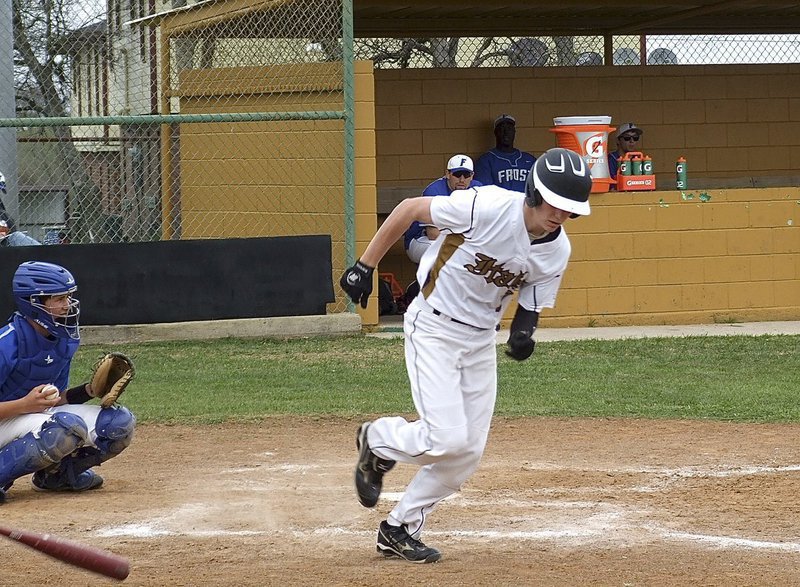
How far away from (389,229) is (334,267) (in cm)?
739

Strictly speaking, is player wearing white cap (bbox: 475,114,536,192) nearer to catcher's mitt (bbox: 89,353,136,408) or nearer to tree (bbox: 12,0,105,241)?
tree (bbox: 12,0,105,241)

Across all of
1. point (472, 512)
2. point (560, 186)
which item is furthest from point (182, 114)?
point (560, 186)

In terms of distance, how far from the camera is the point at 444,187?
1134 cm

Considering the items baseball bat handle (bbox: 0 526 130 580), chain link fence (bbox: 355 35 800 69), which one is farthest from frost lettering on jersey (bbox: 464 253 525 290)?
chain link fence (bbox: 355 35 800 69)

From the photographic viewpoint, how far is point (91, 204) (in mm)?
13234

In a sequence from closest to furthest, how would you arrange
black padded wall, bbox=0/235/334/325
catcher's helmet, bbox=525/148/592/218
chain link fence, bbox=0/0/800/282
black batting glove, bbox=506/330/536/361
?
catcher's helmet, bbox=525/148/592/218 → black batting glove, bbox=506/330/536/361 → black padded wall, bbox=0/235/334/325 → chain link fence, bbox=0/0/800/282

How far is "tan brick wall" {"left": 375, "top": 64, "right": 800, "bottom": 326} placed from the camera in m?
12.6

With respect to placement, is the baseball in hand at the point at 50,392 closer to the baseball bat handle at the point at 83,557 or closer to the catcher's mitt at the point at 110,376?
the catcher's mitt at the point at 110,376

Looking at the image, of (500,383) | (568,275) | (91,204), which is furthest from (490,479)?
(91,204)

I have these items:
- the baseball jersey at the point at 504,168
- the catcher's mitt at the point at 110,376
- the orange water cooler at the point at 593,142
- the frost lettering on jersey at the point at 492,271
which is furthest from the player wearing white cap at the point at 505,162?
the frost lettering on jersey at the point at 492,271

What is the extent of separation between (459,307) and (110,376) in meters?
2.27

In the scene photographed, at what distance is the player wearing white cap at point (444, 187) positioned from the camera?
1093cm

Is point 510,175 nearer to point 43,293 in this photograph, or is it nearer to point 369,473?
point 43,293

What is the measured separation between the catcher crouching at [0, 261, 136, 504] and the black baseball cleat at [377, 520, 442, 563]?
1.78 meters
